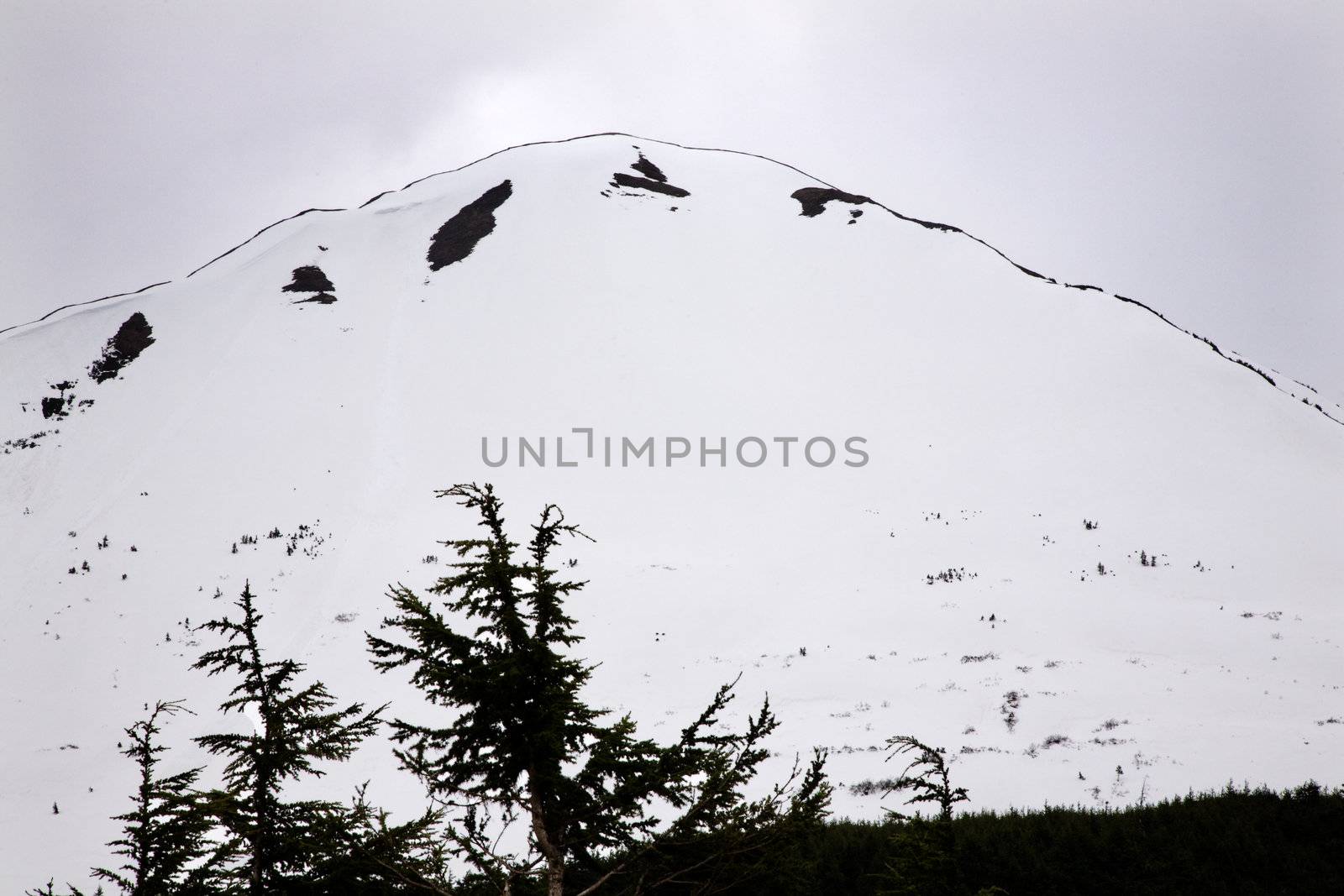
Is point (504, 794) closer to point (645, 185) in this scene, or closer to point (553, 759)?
point (553, 759)

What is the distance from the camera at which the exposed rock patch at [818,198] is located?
42438 mm

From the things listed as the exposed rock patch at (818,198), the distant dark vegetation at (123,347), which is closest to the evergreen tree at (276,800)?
the distant dark vegetation at (123,347)

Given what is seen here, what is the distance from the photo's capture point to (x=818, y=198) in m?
43.6

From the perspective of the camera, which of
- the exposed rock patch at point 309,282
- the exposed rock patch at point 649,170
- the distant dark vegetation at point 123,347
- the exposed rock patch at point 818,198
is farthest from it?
the exposed rock patch at point 649,170

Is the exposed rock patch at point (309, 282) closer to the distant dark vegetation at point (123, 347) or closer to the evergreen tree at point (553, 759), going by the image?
the distant dark vegetation at point (123, 347)

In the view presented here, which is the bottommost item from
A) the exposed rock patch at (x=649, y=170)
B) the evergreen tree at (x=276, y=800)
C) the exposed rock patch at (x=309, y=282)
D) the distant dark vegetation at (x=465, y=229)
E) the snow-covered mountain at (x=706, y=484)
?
the evergreen tree at (x=276, y=800)

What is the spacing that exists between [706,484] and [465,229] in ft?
79.8

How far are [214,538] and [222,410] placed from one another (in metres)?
9.59

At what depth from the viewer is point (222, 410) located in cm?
2856

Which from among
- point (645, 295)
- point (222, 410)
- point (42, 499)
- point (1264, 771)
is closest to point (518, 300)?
point (645, 295)

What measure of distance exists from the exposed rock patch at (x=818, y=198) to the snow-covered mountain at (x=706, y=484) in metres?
0.81

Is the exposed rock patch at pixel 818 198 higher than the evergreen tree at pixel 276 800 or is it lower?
higher

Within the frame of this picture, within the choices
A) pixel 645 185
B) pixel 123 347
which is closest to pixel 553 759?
pixel 123 347

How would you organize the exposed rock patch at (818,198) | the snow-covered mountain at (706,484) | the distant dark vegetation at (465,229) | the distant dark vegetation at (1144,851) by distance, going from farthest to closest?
the exposed rock patch at (818,198), the distant dark vegetation at (465,229), the snow-covered mountain at (706,484), the distant dark vegetation at (1144,851)
